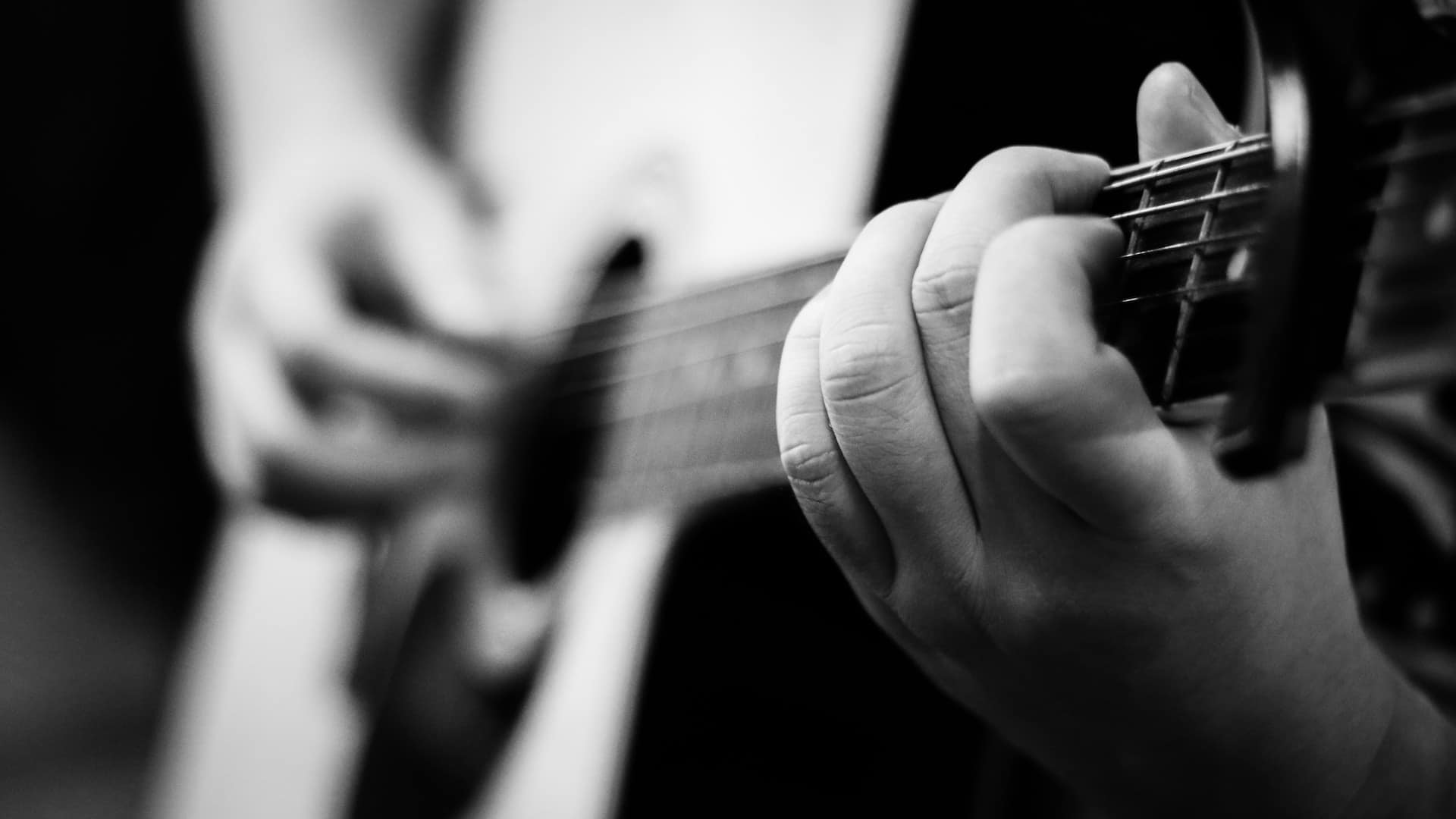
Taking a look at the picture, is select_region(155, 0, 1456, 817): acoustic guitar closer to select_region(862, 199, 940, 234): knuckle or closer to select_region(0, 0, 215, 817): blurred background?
select_region(862, 199, 940, 234): knuckle

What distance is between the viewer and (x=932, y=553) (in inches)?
10.1

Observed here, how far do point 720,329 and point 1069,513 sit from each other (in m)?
0.19

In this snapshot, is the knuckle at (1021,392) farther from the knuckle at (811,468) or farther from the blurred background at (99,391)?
the blurred background at (99,391)

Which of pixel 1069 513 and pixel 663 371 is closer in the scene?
pixel 1069 513

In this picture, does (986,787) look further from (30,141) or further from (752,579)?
(30,141)

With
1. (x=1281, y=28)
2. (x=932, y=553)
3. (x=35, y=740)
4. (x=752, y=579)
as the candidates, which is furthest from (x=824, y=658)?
(x=35, y=740)

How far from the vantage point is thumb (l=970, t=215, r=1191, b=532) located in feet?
0.65

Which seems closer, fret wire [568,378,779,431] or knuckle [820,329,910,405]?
knuckle [820,329,910,405]

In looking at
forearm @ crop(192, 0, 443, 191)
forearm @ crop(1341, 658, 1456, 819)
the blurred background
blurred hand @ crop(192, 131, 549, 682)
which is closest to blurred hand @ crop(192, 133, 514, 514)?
blurred hand @ crop(192, 131, 549, 682)

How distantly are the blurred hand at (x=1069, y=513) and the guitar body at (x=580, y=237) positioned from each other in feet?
0.32

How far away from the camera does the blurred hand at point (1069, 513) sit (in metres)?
0.21

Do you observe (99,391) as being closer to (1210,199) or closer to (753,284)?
(753,284)

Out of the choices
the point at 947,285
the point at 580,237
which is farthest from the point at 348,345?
the point at 947,285

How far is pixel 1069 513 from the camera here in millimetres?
234
